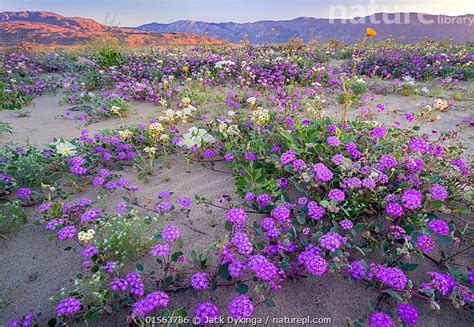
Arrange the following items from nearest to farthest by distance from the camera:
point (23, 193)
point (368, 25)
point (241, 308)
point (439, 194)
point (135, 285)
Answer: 1. point (241, 308)
2. point (135, 285)
3. point (439, 194)
4. point (23, 193)
5. point (368, 25)

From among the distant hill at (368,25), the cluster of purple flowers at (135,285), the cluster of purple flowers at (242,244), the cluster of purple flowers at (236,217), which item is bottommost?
the cluster of purple flowers at (135,285)

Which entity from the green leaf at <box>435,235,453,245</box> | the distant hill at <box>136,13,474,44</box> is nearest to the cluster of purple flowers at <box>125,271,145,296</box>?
the green leaf at <box>435,235,453,245</box>

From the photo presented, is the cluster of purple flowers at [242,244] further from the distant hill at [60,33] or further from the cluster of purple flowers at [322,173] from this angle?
the distant hill at [60,33]

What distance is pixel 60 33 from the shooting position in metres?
47.7

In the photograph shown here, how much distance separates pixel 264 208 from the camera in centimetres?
254

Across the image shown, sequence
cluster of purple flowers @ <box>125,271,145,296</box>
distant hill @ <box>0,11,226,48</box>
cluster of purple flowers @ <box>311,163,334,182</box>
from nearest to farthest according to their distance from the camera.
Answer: cluster of purple flowers @ <box>125,271,145,296</box> → cluster of purple flowers @ <box>311,163,334,182</box> → distant hill @ <box>0,11,226,48</box>

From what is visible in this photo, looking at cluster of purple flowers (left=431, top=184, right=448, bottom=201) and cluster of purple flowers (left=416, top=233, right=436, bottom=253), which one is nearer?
cluster of purple flowers (left=416, top=233, right=436, bottom=253)

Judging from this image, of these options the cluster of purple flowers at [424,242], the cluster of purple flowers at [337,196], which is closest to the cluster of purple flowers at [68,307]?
the cluster of purple flowers at [337,196]

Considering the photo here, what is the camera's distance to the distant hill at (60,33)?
104 feet

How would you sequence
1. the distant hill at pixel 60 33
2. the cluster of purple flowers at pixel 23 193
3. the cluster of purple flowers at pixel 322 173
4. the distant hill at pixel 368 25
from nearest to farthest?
the cluster of purple flowers at pixel 322 173, the cluster of purple flowers at pixel 23 193, the distant hill at pixel 368 25, the distant hill at pixel 60 33

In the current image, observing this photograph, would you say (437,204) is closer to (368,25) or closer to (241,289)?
(241,289)

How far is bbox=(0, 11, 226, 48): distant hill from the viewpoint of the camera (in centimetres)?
3166

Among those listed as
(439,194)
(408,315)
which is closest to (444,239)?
(439,194)

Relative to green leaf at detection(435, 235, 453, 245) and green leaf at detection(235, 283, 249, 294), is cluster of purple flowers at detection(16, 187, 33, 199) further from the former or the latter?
green leaf at detection(435, 235, 453, 245)
